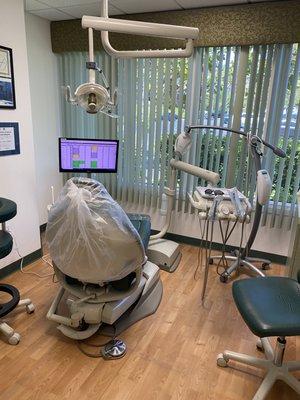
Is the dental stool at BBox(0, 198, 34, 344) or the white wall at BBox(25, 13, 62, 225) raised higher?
the white wall at BBox(25, 13, 62, 225)

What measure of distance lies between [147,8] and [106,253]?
7.46 feet

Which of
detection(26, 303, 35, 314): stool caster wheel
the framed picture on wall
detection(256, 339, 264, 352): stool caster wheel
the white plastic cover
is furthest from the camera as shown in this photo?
the framed picture on wall

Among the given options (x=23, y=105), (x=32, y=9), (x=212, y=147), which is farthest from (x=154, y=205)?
(x=32, y=9)

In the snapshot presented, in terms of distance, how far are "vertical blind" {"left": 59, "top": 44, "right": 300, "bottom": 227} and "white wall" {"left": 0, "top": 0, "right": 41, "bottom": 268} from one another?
3.13 feet

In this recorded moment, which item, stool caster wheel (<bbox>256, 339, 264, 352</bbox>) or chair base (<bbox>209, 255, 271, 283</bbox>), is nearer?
stool caster wheel (<bbox>256, 339, 264, 352</bbox>)

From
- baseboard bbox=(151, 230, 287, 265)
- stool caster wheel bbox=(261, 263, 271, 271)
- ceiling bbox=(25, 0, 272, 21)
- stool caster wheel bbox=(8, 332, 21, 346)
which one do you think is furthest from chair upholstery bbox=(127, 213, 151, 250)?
ceiling bbox=(25, 0, 272, 21)

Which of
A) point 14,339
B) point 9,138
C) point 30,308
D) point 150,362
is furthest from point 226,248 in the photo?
point 9,138

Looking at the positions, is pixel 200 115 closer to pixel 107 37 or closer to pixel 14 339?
pixel 107 37

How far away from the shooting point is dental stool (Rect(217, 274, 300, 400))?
133 centimetres

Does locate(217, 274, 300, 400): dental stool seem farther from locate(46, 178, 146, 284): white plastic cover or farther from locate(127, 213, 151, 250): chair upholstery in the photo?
locate(127, 213, 151, 250): chair upholstery

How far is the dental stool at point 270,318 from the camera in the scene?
1.33m

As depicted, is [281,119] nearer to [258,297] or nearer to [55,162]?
[258,297]

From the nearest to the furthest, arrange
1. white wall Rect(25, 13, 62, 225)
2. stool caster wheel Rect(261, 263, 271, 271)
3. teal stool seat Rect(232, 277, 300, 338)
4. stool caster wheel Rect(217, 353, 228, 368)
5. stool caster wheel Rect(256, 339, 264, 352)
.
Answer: teal stool seat Rect(232, 277, 300, 338), stool caster wheel Rect(217, 353, 228, 368), stool caster wheel Rect(256, 339, 264, 352), stool caster wheel Rect(261, 263, 271, 271), white wall Rect(25, 13, 62, 225)

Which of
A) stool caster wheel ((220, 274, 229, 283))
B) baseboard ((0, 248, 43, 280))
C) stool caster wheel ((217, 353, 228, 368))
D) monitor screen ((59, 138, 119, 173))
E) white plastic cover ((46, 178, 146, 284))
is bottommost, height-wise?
stool caster wheel ((217, 353, 228, 368))
